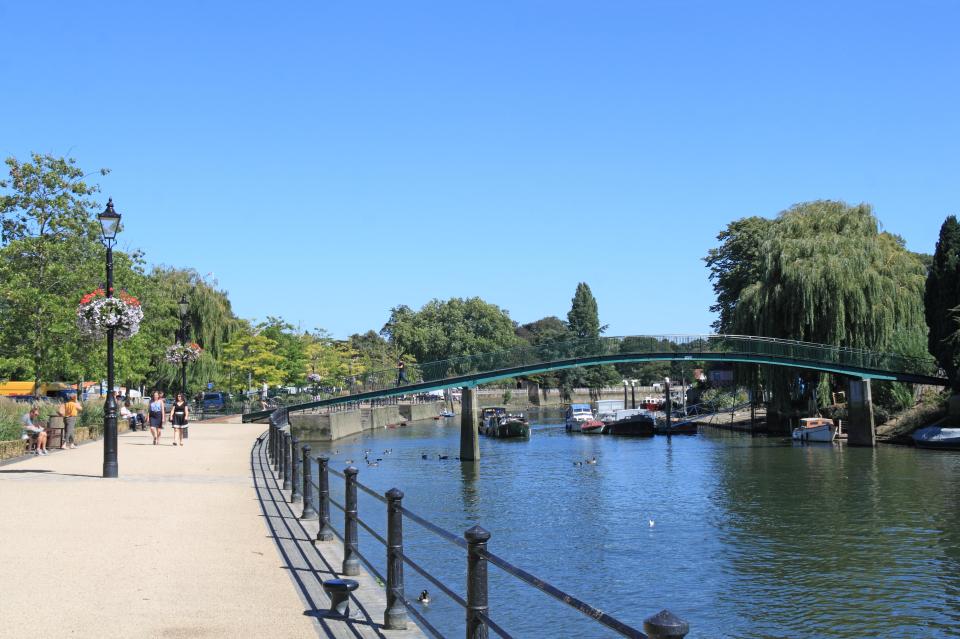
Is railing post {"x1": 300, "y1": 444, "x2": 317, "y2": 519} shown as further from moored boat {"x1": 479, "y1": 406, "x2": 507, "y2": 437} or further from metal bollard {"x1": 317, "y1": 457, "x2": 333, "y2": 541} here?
moored boat {"x1": 479, "y1": 406, "x2": 507, "y2": 437}

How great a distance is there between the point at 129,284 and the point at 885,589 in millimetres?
38676

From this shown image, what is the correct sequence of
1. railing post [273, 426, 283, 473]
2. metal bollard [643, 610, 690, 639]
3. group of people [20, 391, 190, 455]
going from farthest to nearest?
group of people [20, 391, 190, 455], railing post [273, 426, 283, 473], metal bollard [643, 610, 690, 639]

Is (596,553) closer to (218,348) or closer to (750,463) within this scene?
(750,463)

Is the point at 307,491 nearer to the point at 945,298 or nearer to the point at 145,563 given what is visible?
the point at 145,563

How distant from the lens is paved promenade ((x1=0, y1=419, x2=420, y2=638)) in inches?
322


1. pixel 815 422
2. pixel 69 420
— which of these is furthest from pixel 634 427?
pixel 69 420

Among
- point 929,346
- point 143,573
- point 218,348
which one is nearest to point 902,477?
point 929,346

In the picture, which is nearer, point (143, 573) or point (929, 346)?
point (143, 573)

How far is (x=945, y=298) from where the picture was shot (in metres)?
45.2

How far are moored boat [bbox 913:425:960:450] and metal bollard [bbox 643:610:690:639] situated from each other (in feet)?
139

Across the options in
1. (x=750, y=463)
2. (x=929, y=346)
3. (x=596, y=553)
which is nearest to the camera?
(x=596, y=553)

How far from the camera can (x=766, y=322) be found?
49406 millimetres

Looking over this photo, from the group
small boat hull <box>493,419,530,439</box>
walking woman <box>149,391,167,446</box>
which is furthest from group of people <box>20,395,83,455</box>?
small boat hull <box>493,419,530,439</box>

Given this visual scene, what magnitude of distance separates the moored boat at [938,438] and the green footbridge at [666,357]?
2.72 metres
